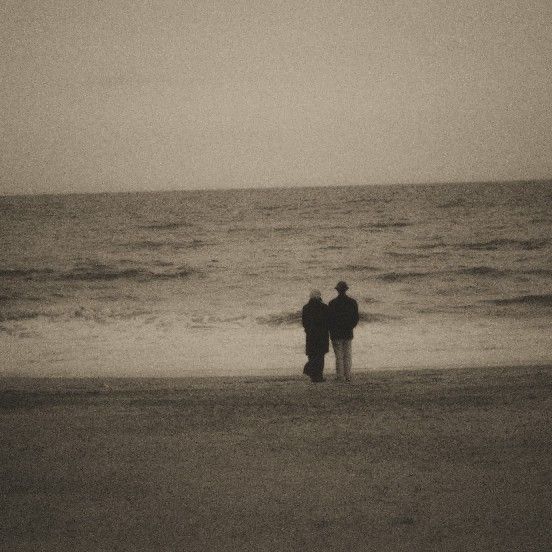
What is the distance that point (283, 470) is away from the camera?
17.2ft

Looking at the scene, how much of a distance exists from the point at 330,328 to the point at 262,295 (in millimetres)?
14824

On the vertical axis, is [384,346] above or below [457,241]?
below

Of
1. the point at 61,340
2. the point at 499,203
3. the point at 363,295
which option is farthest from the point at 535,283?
the point at 499,203

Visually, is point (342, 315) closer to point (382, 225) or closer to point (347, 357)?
point (347, 357)

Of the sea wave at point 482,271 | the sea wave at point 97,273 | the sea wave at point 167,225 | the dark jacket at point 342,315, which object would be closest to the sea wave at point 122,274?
the sea wave at point 97,273

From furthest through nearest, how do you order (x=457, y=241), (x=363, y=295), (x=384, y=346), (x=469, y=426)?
(x=457, y=241) → (x=363, y=295) → (x=384, y=346) → (x=469, y=426)

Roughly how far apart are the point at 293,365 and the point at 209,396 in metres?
4.10

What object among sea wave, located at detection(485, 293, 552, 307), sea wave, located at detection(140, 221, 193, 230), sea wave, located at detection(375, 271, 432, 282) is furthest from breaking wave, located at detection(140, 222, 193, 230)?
sea wave, located at detection(485, 293, 552, 307)

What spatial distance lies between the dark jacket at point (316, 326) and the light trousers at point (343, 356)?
0.58ft

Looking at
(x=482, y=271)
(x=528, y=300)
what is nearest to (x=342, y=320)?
(x=528, y=300)

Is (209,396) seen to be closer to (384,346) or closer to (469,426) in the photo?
(469,426)

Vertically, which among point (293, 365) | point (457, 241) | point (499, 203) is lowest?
point (293, 365)

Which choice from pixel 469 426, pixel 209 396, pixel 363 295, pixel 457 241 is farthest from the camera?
pixel 457 241

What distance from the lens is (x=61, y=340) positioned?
14.9 meters
